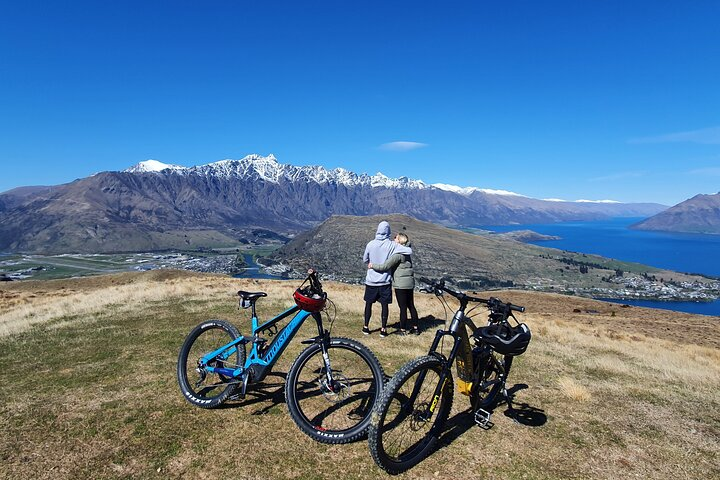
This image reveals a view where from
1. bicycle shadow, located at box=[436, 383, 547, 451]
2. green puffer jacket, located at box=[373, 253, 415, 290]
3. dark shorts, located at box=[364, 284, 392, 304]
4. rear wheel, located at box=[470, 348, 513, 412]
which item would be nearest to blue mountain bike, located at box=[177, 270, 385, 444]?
bicycle shadow, located at box=[436, 383, 547, 451]

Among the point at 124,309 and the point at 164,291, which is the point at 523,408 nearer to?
the point at 124,309

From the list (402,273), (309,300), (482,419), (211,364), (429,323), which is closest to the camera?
(309,300)

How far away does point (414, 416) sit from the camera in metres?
5.96

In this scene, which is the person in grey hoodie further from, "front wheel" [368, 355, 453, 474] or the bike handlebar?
"front wheel" [368, 355, 453, 474]

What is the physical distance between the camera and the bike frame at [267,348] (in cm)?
646

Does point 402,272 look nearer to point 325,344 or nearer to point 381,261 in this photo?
point 381,261

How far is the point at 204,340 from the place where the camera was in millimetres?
7988

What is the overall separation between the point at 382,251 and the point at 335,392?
6110 millimetres

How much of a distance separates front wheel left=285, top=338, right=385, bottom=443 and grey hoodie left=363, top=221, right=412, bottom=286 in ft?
14.2

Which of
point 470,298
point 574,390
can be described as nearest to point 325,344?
point 470,298

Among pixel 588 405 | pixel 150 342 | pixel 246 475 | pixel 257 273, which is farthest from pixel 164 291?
pixel 257 273

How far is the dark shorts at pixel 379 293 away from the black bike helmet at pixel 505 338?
558cm

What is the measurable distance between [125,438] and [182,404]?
4.06 ft

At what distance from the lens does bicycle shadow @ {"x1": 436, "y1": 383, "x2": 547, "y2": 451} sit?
21.4 ft
